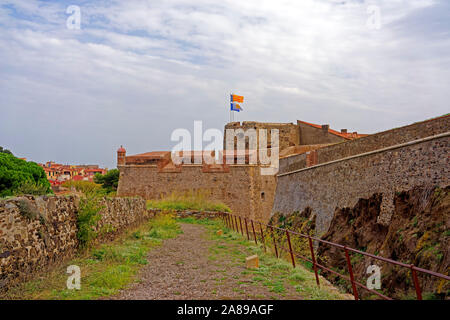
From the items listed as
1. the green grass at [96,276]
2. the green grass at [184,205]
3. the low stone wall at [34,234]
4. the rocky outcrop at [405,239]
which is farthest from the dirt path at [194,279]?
the green grass at [184,205]

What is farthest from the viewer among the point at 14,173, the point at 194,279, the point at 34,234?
the point at 14,173

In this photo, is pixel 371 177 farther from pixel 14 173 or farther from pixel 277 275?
pixel 14 173

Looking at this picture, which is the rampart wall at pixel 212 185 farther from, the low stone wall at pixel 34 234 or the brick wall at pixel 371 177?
the low stone wall at pixel 34 234

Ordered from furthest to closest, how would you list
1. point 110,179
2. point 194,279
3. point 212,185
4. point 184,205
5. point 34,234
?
point 110,179 → point 212,185 → point 184,205 → point 194,279 → point 34,234

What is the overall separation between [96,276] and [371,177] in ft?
30.8

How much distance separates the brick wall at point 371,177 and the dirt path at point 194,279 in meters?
5.06

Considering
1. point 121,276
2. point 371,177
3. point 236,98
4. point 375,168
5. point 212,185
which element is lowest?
point 121,276

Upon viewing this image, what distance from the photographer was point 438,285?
7043 mm

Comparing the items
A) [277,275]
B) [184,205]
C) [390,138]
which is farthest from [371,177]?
[184,205]

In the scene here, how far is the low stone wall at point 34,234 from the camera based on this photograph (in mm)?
5832

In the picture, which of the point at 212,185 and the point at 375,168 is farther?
the point at 212,185

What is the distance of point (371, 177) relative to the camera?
12891 millimetres

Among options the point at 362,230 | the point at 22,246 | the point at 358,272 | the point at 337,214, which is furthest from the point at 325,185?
the point at 22,246

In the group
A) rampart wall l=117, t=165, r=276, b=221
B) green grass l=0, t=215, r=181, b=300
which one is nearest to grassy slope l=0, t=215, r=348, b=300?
green grass l=0, t=215, r=181, b=300
